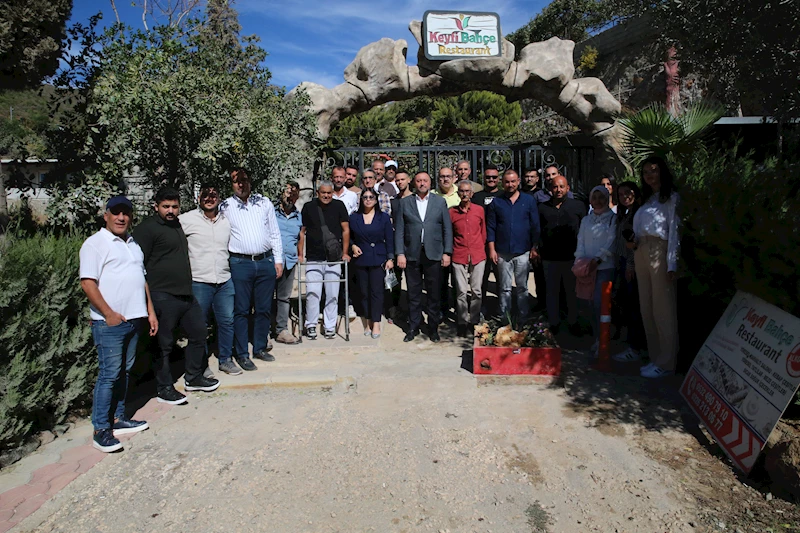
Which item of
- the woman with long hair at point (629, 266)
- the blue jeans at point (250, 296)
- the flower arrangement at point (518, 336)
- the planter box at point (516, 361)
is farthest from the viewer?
the blue jeans at point (250, 296)

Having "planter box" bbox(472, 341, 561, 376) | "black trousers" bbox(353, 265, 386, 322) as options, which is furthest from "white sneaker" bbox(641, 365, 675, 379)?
"black trousers" bbox(353, 265, 386, 322)

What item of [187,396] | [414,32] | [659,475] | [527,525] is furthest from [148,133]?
[414,32]

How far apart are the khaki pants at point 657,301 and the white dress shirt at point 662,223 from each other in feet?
0.27

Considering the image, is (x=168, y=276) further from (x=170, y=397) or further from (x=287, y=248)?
(x=287, y=248)

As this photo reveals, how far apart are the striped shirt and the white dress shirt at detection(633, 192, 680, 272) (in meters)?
3.58

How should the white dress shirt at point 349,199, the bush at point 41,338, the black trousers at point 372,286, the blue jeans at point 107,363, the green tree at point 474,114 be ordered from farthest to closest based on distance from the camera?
the green tree at point 474,114 < the white dress shirt at point 349,199 < the black trousers at point 372,286 < the blue jeans at point 107,363 < the bush at point 41,338

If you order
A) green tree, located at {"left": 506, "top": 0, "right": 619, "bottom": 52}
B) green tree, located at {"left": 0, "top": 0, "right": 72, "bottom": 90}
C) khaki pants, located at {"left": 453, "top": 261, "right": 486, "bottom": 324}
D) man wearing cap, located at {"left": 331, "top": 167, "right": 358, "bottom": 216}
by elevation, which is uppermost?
green tree, located at {"left": 506, "top": 0, "right": 619, "bottom": 52}

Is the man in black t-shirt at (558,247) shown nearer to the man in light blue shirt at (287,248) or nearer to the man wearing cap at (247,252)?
the man in light blue shirt at (287,248)

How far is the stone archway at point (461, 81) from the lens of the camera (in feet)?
34.5

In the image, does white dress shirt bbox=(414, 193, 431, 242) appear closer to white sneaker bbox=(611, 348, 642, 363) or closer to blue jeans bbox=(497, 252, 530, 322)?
blue jeans bbox=(497, 252, 530, 322)

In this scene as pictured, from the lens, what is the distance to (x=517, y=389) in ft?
17.3

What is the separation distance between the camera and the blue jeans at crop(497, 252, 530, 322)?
21.9ft

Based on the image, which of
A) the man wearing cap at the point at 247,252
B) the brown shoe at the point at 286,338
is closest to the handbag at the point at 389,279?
the brown shoe at the point at 286,338

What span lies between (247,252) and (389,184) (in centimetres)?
334
